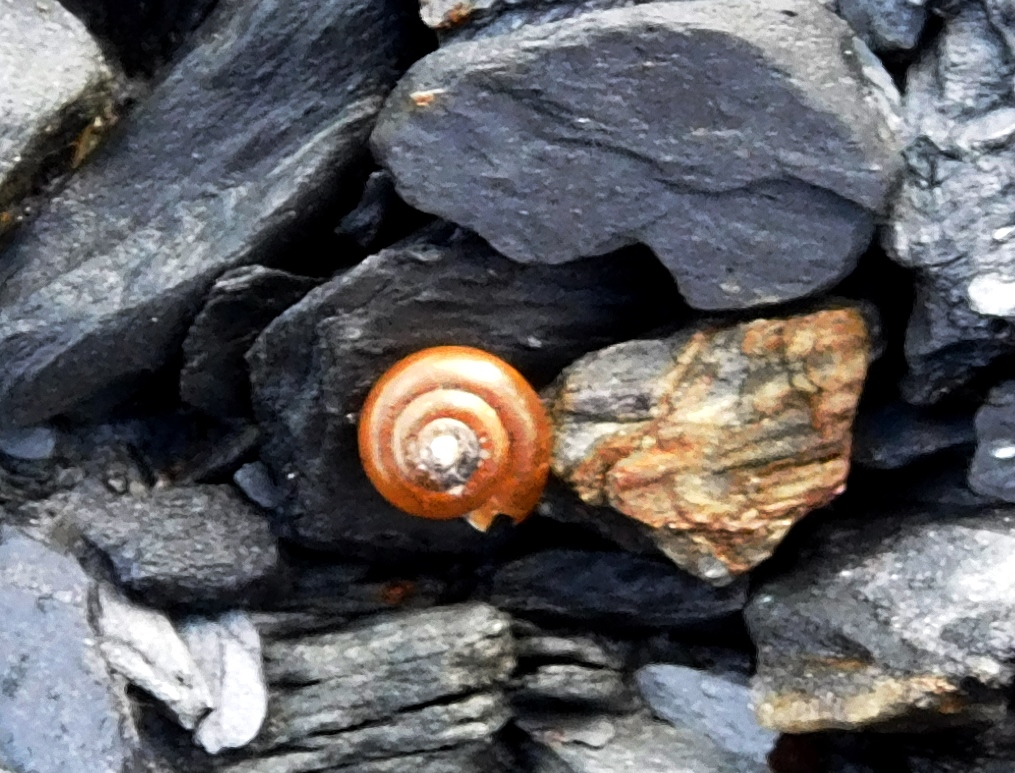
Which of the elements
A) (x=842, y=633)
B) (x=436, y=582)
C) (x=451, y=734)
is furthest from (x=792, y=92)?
(x=451, y=734)

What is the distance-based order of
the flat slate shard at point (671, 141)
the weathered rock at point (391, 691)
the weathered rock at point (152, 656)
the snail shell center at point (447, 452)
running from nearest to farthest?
1. the flat slate shard at point (671, 141)
2. the snail shell center at point (447, 452)
3. the weathered rock at point (152, 656)
4. the weathered rock at point (391, 691)

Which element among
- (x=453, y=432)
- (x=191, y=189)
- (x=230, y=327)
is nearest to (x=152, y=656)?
(x=230, y=327)

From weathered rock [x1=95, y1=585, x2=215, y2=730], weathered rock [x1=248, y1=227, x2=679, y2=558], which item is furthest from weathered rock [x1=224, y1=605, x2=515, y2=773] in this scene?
weathered rock [x1=248, y1=227, x2=679, y2=558]

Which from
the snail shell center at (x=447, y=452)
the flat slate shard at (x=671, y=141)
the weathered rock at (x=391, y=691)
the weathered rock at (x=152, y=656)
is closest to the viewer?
the flat slate shard at (x=671, y=141)

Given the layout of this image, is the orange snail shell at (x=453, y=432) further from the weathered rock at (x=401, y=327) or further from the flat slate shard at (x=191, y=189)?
the flat slate shard at (x=191, y=189)

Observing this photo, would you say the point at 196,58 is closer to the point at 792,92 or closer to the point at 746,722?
the point at 792,92

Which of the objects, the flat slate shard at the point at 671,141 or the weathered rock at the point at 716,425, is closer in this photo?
the flat slate shard at the point at 671,141

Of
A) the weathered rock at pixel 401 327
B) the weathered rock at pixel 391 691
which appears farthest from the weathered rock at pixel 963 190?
the weathered rock at pixel 391 691
